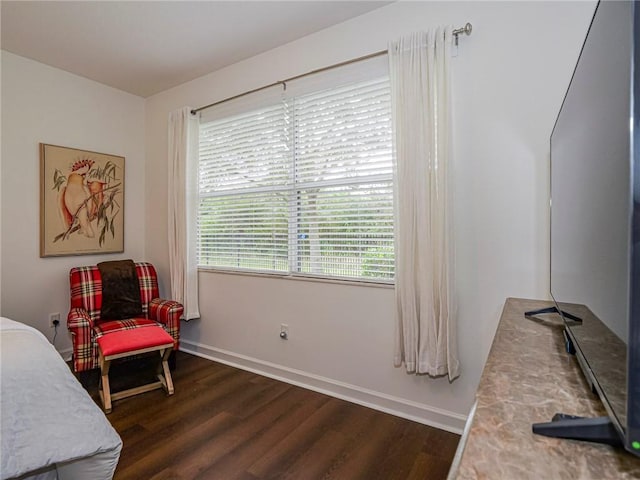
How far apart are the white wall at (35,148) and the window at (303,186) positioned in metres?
1.15

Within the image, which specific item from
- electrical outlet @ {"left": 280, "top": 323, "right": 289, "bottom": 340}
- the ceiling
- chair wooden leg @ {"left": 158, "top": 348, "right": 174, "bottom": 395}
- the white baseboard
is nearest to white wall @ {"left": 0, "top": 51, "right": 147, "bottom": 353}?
the ceiling

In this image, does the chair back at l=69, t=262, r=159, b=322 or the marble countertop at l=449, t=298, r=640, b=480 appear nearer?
the marble countertop at l=449, t=298, r=640, b=480

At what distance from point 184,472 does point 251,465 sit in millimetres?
327

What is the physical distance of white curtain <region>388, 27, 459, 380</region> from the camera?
1.91m

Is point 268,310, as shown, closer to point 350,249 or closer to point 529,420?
point 350,249

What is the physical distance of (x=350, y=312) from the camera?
2371 millimetres

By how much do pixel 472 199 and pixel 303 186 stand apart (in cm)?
120

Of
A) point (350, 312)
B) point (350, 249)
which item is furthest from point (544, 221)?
point (350, 312)

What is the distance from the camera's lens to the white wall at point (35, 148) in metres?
2.81

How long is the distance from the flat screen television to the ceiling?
185 cm

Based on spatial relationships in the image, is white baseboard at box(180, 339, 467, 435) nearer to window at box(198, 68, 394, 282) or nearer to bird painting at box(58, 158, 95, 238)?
→ window at box(198, 68, 394, 282)

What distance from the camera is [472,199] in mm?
1955

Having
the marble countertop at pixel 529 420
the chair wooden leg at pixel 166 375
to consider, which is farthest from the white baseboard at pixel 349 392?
the marble countertop at pixel 529 420

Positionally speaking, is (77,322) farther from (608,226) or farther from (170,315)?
(608,226)
